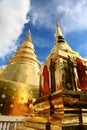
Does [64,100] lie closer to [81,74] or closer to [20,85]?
[81,74]

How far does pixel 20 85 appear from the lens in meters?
13.9

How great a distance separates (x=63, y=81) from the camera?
5.29m

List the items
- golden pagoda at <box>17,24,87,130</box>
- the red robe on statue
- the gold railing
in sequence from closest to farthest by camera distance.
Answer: golden pagoda at <box>17,24,87,130</box> → the red robe on statue → the gold railing

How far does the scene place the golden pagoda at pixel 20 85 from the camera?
11.9 meters

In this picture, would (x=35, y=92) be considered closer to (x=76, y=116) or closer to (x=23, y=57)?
(x=23, y=57)

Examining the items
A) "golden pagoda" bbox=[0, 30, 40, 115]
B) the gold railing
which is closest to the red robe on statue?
"golden pagoda" bbox=[0, 30, 40, 115]

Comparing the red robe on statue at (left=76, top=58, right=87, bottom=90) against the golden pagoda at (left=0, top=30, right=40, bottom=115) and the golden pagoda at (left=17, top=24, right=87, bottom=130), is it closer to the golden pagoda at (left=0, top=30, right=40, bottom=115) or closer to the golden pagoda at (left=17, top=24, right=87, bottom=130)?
the golden pagoda at (left=17, top=24, right=87, bottom=130)

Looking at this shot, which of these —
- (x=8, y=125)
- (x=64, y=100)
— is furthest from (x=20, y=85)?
(x=64, y=100)

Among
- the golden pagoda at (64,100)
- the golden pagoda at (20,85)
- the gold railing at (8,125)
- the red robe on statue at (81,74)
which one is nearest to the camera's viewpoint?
the golden pagoda at (64,100)

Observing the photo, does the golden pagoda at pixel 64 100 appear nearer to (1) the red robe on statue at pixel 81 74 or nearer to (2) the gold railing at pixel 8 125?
(1) the red robe on statue at pixel 81 74

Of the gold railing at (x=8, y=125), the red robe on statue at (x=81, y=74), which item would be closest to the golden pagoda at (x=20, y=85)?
the gold railing at (x=8, y=125)

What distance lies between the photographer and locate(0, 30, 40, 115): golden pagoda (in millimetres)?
11932

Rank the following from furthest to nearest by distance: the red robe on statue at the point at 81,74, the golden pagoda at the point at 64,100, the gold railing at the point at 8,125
A: the gold railing at the point at 8,125 → the red robe on statue at the point at 81,74 → the golden pagoda at the point at 64,100

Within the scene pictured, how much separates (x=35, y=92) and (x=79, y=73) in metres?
8.42
